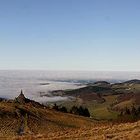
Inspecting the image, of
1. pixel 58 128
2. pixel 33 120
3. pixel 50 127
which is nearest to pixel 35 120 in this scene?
pixel 33 120

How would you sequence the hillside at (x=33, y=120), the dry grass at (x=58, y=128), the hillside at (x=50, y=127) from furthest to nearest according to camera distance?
the hillside at (x=33, y=120)
the hillside at (x=50, y=127)
the dry grass at (x=58, y=128)

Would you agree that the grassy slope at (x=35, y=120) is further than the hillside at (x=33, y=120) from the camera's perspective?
Yes

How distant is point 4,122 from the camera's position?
86.9 metres

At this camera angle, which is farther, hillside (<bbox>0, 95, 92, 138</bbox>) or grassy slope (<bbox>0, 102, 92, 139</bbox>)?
grassy slope (<bbox>0, 102, 92, 139</bbox>)

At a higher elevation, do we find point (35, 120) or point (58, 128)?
point (35, 120)

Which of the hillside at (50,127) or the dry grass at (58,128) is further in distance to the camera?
the hillside at (50,127)

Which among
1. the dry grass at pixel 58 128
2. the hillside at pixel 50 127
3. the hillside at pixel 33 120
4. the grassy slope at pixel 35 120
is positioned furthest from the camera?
the grassy slope at pixel 35 120

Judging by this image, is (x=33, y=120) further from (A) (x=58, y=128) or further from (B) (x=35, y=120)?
(A) (x=58, y=128)

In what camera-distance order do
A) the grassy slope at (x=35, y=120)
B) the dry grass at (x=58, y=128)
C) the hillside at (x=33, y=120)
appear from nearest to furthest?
1. the dry grass at (x=58, y=128)
2. the hillside at (x=33, y=120)
3. the grassy slope at (x=35, y=120)

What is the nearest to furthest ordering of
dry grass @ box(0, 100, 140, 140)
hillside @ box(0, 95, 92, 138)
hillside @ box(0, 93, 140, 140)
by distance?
dry grass @ box(0, 100, 140, 140), hillside @ box(0, 93, 140, 140), hillside @ box(0, 95, 92, 138)

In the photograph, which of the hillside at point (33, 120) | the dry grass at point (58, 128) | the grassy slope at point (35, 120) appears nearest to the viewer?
the dry grass at point (58, 128)

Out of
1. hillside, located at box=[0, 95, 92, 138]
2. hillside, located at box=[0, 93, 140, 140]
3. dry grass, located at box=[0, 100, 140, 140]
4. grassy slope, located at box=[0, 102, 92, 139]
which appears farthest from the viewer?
grassy slope, located at box=[0, 102, 92, 139]

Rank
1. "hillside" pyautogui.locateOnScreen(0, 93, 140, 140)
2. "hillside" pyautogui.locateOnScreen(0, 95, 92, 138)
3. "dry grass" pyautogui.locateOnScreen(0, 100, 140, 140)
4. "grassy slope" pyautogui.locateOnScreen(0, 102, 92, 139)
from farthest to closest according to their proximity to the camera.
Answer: "grassy slope" pyautogui.locateOnScreen(0, 102, 92, 139) < "hillside" pyautogui.locateOnScreen(0, 95, 92, 138) < "hillside" pyautogui.locateOnScreen(0, 93, 140, 140) < "dry grass" pyautogui.locateOnScreen(0, 100, 140, 140)

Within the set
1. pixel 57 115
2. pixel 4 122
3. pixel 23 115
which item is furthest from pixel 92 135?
pixel 57 115
